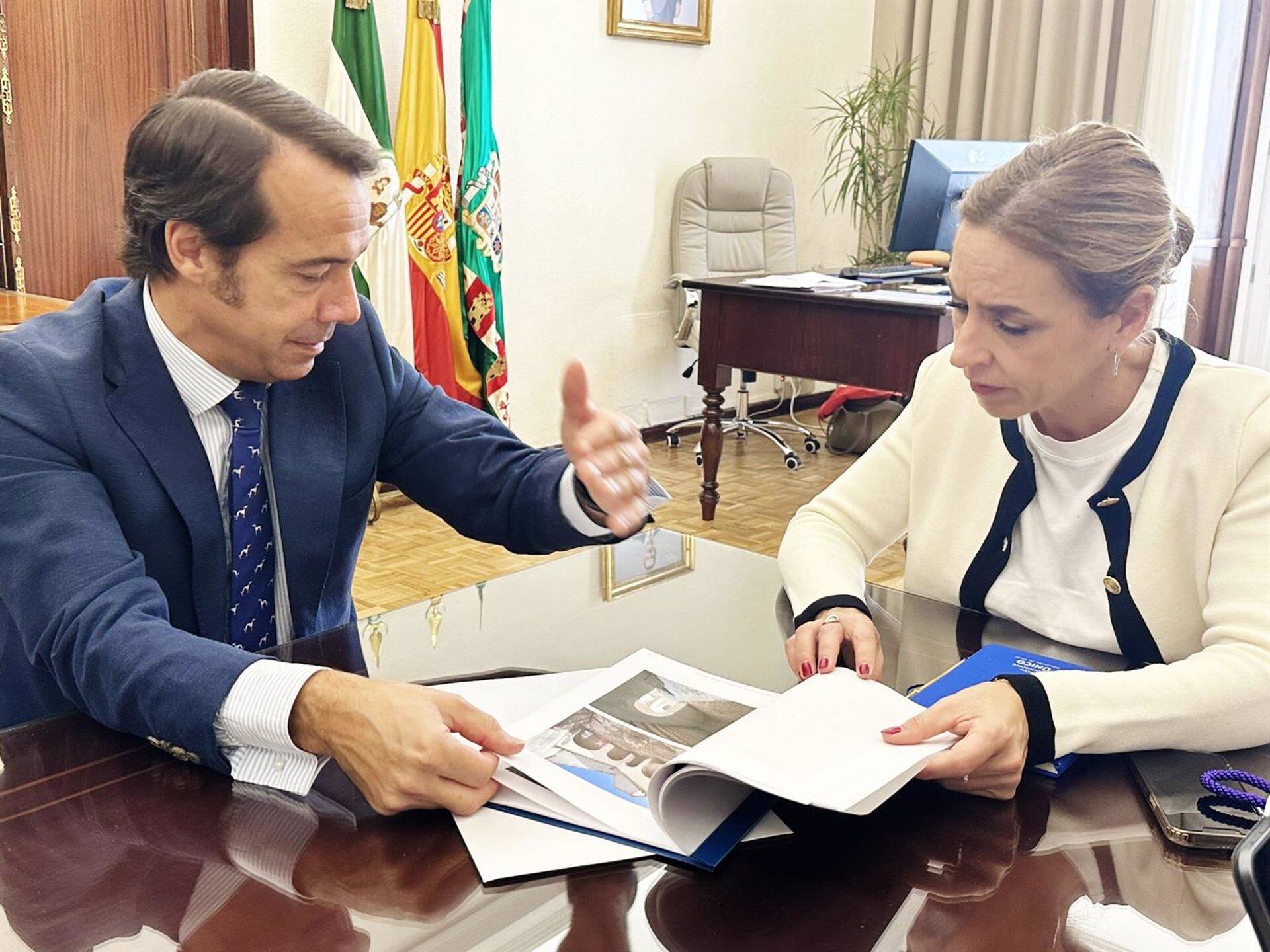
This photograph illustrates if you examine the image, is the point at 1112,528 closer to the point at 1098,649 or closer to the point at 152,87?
the point at 1098,649

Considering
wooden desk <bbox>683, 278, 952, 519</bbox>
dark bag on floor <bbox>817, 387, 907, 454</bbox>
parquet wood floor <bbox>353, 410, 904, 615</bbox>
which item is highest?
wooden desk <bbox>683, 278, 952, 519</bbox>

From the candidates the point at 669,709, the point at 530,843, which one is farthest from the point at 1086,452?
the point at 530,843

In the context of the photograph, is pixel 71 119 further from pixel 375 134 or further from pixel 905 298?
pixel 905 298

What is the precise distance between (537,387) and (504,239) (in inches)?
24.3

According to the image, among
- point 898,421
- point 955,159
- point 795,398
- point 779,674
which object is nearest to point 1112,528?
point 898,421

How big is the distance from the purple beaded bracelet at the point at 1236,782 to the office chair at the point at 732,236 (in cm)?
422

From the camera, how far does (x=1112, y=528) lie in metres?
1.40

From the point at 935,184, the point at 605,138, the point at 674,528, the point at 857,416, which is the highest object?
the point at 605,138

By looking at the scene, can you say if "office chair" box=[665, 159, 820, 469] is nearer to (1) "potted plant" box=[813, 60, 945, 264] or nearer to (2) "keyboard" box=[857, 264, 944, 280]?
(1) "potted plant" box=[813, 60, 945, 264]

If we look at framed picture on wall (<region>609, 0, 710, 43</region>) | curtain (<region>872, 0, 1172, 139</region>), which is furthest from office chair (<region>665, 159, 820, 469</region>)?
curtain (<region>872, 0, 1172, 139</region>)

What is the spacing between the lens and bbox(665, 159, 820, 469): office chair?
5.41 m

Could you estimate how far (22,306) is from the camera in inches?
121

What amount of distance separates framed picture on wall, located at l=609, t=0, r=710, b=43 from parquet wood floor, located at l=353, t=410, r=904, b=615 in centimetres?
178

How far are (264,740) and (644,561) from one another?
71 cm
